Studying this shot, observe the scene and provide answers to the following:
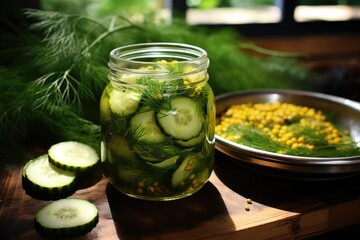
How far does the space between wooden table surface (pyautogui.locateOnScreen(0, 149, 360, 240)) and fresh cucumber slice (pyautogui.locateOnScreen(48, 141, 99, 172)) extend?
0.04m

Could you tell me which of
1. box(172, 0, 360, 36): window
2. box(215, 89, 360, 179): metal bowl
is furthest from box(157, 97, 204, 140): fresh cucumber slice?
box(172, 0, 360, 36): window

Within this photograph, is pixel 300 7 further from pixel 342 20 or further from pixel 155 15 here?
pixel 155 15

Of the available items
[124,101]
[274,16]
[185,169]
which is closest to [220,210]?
[185,169]

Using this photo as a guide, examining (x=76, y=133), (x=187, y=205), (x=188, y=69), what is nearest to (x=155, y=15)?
(x=76, y=133)

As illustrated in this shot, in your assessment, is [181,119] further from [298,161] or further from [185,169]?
[298,161]

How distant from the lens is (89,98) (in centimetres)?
99

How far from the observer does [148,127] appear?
2.33ft

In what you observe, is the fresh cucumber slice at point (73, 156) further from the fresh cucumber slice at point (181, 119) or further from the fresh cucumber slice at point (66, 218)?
the fresh cucumber slice at point (181, 119)

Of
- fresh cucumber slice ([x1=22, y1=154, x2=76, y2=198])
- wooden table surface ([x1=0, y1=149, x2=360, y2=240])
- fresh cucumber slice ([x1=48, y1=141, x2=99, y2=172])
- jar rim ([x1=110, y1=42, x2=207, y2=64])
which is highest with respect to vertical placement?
jar rim ([x1=110, y1=42, x2=207, y2=64])

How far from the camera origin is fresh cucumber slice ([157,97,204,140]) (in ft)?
2.33

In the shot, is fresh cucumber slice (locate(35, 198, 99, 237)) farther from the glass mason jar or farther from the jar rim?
the jar rim

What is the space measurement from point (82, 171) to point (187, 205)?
0.21 meters

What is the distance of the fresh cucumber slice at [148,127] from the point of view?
0.71m

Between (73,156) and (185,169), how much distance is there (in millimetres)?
228
